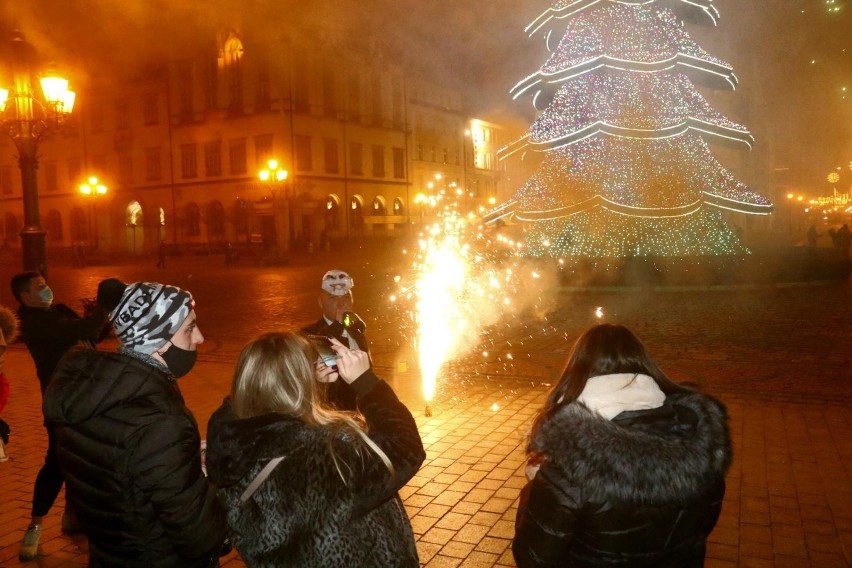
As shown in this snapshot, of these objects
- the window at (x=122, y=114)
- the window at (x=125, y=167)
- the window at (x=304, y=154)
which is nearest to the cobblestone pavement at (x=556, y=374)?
the window at (x=304, y=154)

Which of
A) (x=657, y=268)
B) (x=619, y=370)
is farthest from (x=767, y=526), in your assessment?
(x=657, y=268)

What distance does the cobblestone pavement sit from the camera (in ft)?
13.6

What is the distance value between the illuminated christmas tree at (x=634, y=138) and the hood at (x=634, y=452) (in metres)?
15.6

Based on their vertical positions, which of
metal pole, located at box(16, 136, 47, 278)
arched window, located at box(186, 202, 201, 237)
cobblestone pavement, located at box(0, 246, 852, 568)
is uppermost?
arched window, located at box(186, 202, 201, 237)

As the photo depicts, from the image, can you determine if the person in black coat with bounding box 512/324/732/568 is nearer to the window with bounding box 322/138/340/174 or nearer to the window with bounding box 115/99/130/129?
the window with bounding box 322/138/340/174

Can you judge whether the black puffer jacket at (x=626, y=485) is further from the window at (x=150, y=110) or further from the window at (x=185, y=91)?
the window at (x=150, y=110)

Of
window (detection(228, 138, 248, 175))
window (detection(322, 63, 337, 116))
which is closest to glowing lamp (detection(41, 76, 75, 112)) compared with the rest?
window (detection(228, 138, 248, 175))

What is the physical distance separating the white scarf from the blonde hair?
0.67 meters

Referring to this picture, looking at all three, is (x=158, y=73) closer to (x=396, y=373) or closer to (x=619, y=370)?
(x=396, y=373)

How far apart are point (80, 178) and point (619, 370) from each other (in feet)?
182

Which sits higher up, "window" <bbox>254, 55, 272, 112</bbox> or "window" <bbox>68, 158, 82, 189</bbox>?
"window" <bbox>254, 55, 272, 112</bbox>

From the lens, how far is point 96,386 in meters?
2.14

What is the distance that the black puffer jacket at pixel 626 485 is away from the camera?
1960 millimetres

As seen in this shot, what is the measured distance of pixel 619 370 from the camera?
219cm
